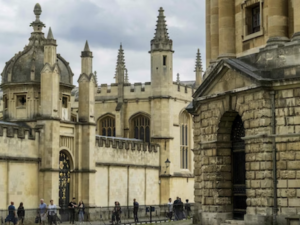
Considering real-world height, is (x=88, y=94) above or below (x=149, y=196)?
above

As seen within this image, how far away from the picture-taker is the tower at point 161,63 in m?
51.5

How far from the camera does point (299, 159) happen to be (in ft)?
77.0

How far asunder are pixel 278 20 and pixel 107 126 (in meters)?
30.3

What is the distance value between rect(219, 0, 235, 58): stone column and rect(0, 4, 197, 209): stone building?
13.4 metres

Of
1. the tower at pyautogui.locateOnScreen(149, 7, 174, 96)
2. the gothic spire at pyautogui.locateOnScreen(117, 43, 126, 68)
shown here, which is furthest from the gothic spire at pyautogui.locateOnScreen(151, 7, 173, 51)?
the gothic spire at pyautogui.locateOnScreen(117, 43, 126, 68)

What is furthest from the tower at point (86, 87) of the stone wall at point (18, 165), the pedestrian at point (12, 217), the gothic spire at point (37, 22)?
the pedestrian at point (12, 217)

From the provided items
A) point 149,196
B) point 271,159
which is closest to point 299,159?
point 271,159

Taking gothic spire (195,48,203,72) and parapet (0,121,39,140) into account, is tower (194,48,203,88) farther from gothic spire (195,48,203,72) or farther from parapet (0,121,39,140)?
parapet (0,121,39,140)

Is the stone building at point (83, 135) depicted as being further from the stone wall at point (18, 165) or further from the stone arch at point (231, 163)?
the stone arch at point (231, 163)

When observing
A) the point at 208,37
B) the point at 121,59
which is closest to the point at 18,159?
the point at 208,37

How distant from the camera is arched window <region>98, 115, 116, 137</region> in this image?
179 feet

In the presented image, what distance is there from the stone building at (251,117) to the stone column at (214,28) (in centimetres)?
8

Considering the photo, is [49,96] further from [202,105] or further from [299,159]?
[299,159]

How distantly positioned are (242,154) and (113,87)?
93.9 feet
